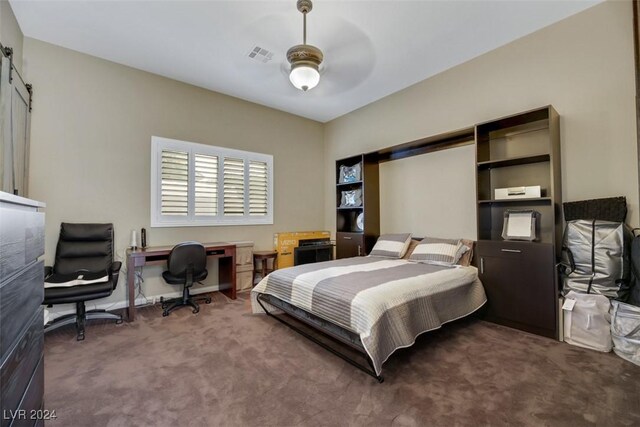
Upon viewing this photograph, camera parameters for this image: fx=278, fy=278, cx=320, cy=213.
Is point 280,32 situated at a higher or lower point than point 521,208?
higher

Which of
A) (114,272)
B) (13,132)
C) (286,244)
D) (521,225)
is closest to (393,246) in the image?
(521,225)

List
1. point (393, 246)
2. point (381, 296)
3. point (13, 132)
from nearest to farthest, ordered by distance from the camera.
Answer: point (381, 296), point (13, 132), point (393, 246)

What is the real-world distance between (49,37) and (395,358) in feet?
16.3

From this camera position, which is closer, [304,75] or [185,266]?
[304,75]

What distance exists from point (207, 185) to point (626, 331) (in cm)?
495

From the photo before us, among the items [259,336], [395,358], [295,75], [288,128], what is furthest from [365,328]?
[288,128]

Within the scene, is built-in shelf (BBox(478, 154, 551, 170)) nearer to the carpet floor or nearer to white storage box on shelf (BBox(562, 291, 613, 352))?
white storage box on shelf (BBox(562, 291, 613, 352))

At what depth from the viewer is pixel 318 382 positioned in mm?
1978

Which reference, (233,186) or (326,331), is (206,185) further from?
(326,331)

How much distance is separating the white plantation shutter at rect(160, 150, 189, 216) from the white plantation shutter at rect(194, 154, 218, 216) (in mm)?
156

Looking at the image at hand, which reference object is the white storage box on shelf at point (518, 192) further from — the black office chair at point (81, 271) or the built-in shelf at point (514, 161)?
the black office chair at point (81, 271)

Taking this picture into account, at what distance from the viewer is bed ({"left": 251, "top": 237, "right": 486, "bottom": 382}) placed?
6.60ft

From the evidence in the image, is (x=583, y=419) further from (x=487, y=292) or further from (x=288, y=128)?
(x=288, y=128)

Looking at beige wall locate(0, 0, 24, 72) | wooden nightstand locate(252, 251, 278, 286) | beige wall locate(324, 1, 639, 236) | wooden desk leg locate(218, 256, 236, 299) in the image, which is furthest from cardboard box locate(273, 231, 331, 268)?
beige wall locate(0, 0, 24, 72)
